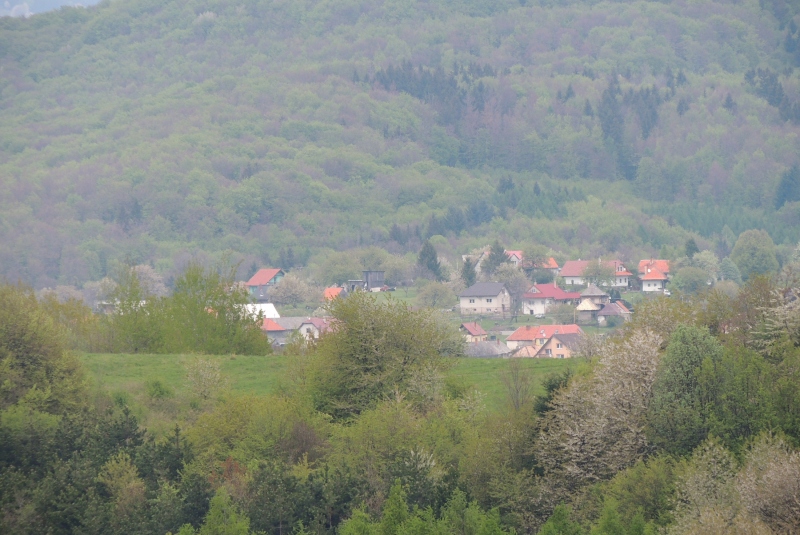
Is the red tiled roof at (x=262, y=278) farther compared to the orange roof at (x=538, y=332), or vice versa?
the red tiled roof at (x=262, y=278)

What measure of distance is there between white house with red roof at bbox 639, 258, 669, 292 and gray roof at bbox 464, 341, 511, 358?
2161 inches

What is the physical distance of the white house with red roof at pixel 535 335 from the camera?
110688mm

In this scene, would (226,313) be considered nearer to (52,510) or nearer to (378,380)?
(378,380)

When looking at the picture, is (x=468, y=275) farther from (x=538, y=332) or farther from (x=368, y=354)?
(x=368, y=354)

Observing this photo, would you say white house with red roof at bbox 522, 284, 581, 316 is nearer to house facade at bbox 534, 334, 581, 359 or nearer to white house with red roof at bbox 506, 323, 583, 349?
white house with red roof at bbox 506, 323, 583, 349

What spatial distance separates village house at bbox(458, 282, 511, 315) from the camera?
5738 inches

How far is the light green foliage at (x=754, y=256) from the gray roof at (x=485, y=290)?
37.8 meters

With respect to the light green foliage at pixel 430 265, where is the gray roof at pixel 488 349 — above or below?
above

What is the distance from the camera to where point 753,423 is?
35.3 m

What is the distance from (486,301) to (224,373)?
316 ft

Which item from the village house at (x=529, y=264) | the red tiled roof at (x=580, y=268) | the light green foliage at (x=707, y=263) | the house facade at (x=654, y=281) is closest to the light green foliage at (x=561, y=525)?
the house facade at (x=654, y=281)

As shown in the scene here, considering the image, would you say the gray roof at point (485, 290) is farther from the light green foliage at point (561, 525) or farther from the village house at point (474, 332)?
the light green foliage at point (561, 525)

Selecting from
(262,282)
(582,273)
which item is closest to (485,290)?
(582,273)

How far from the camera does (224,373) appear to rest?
51750mm
